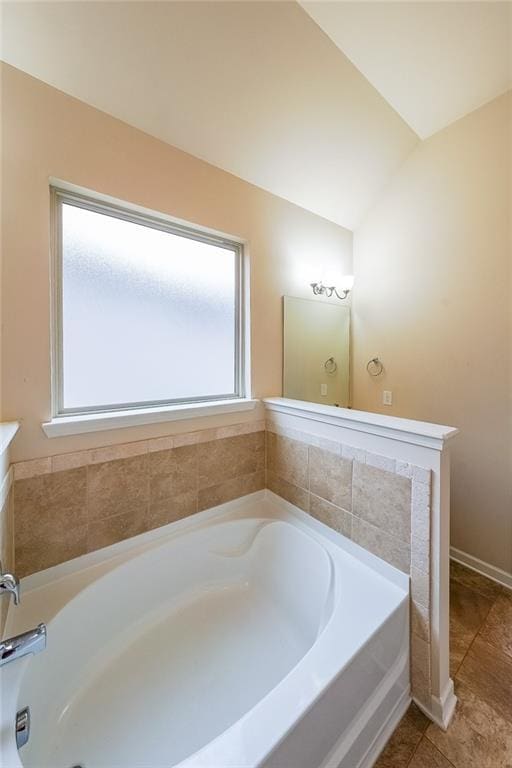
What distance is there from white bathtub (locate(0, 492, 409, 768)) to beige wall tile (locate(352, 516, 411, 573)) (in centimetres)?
5

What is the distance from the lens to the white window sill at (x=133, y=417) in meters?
1.29

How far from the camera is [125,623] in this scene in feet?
4.37

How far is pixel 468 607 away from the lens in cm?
164

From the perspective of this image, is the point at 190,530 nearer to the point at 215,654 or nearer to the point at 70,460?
the point at 215,654

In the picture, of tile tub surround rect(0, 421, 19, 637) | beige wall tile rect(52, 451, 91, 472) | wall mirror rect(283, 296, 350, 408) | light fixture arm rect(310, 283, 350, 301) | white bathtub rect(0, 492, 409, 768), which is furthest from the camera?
light fixture arm rect(310, 283, 350, 301)

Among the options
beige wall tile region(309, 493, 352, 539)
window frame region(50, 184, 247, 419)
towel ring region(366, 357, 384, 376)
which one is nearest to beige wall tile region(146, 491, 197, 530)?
window frame region(50, 184, 247, 419)

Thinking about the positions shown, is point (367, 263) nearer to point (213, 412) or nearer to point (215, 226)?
point (215, 226)

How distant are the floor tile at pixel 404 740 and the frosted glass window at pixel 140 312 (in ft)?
5.50

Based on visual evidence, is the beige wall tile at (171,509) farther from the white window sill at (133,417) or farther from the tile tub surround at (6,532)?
the tile tub surround at (6,532)

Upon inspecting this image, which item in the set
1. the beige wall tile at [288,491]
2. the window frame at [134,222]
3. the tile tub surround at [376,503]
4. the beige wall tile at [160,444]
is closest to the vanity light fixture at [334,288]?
the window frame at [134,222]

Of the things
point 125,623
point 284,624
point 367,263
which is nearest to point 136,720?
point 125,623

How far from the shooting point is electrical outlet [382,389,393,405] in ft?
7.64

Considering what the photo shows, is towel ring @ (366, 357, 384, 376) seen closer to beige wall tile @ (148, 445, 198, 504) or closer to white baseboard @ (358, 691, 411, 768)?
beige wall tile @ (148, 445, 198, 504)

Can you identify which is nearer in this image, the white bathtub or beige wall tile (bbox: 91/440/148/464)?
the white bathtub
